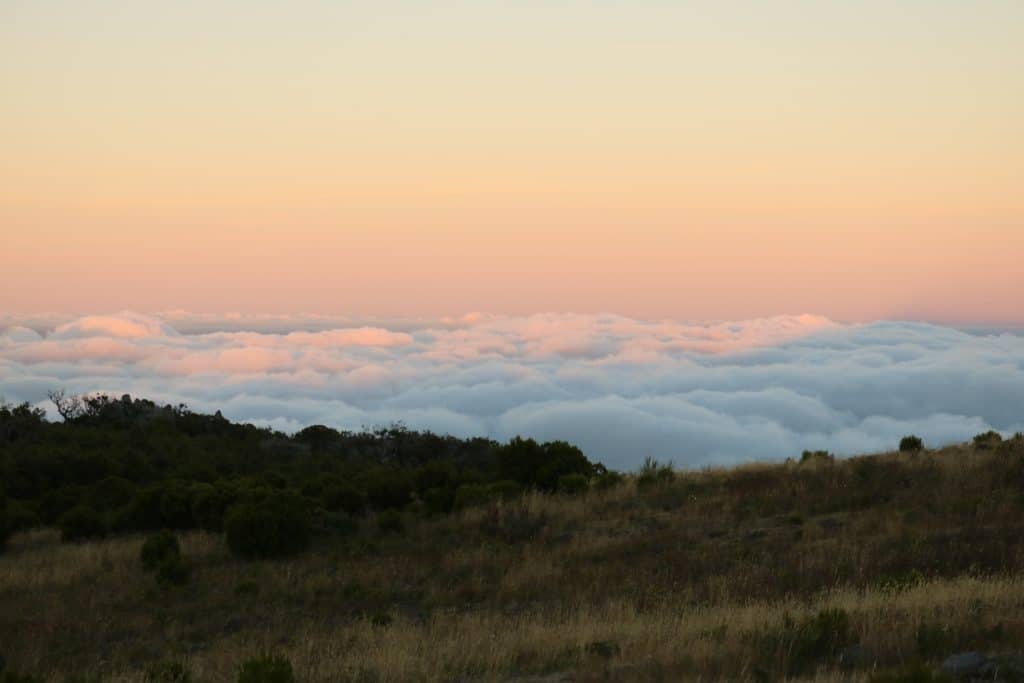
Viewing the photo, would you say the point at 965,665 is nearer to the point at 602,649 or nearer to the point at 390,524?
the point at 602,649

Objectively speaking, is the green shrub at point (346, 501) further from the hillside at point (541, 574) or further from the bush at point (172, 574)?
the bush at point (172, 574)

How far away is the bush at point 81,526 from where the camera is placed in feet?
70.6

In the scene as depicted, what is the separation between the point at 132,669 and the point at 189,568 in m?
5.87

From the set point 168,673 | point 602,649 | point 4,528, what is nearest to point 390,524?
point 168,673

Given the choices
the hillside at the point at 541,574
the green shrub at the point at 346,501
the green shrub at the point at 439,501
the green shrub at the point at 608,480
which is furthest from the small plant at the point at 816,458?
the green shrub at the point at 346,501

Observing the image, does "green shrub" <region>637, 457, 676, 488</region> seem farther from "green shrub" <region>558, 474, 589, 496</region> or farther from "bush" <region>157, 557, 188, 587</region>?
"bush" <region>157, 557, 188, 587</region>

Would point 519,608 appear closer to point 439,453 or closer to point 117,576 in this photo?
point 117,576

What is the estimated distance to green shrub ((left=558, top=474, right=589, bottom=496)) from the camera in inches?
826

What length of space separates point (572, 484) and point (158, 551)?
9.09 meters

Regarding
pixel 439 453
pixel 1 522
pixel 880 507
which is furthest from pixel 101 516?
pixel 439 453

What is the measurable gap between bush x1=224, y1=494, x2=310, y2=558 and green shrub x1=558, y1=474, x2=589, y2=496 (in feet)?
20.1

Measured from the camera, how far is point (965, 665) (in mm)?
7207

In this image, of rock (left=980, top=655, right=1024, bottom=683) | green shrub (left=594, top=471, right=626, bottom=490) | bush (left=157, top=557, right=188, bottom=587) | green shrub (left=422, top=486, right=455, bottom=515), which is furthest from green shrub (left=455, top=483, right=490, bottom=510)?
rock (left=980, top=655, right=1024, bottom=683)

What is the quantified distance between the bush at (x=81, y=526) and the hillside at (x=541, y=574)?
5 cm
